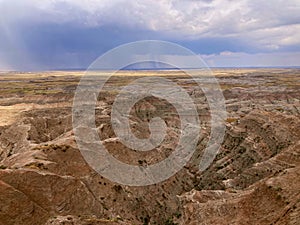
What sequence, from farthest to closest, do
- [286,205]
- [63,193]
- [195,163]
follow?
[195,163] → [63,193] → [286,205]

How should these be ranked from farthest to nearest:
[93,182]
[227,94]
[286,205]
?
[227,94]
[93,182]
[286,205]

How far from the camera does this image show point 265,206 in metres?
40.5

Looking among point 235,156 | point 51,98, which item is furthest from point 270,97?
point 235,156

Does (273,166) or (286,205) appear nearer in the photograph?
(286,205)

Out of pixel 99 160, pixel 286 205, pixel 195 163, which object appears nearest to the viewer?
pixel 286 205

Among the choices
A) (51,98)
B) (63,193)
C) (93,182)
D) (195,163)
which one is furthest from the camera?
(51,98)

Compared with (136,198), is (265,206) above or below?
above

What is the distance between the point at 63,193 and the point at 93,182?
6.33 metres

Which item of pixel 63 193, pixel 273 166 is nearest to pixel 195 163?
pixel 273 166

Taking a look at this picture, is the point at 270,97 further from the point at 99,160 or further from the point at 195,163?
the point at 99,160

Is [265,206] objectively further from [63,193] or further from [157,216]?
[63,193]

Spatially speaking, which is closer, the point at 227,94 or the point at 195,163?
the point at 195,163

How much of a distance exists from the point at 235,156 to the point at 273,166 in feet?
44.0

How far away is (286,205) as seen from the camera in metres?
38.2
